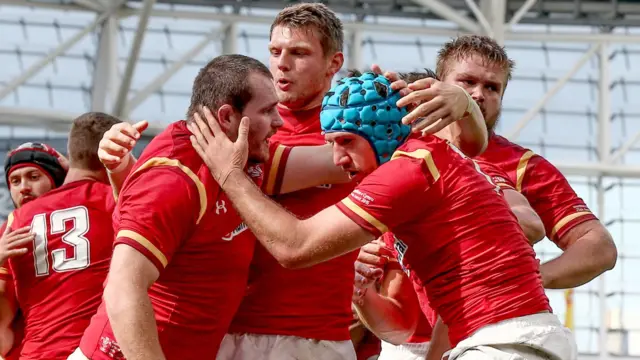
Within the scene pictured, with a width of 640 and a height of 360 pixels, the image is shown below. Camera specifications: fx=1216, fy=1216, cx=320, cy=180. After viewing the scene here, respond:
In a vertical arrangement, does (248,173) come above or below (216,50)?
below

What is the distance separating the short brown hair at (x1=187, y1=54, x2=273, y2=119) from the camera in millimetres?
4660

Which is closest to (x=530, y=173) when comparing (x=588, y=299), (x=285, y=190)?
(x=285, y=190)

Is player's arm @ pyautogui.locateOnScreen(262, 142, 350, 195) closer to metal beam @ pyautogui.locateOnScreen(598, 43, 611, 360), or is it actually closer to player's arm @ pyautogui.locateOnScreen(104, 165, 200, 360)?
player's arm @ pyautogui.locateOnScreen(104, 165, 200, 360)

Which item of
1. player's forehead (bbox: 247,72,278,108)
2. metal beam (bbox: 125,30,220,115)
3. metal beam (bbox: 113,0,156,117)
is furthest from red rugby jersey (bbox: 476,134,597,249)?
metal beam (bbox: 125,30,220,115)

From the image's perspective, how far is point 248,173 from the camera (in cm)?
487

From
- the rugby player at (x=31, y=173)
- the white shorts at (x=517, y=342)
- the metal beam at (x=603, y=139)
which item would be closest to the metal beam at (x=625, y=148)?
the metal beam at (x=603, y=139)

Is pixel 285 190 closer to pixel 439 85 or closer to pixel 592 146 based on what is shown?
pixel 439 85

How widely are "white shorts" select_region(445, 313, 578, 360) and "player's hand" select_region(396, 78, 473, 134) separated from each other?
29.4 inches

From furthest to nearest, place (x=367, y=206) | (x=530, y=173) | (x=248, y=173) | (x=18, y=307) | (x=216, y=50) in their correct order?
(x=216, y=50) → (x=18, y=307) → (x=530, y=173) → (x=248, y=173) → (x=367, y=206)

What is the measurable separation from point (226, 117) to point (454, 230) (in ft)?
3.30

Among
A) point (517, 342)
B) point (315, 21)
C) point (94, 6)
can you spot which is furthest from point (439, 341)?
point (94, 6)

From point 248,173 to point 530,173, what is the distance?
155cm

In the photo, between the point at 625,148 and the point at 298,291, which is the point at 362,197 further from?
the point at 625,148

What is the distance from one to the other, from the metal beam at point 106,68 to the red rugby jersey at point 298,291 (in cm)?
1308
